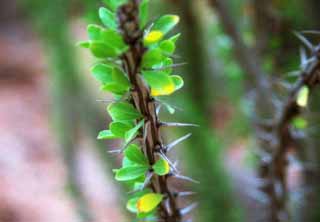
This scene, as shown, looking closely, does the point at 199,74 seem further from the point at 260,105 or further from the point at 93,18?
the point at 93,18

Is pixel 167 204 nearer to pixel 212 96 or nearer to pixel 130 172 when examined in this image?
pixel 130 172

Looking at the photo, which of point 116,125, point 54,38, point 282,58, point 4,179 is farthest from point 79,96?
point 4,179

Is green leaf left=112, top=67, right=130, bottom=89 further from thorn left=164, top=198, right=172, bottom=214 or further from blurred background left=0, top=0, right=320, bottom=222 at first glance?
blurred background left=0, top=0, right=320, bottom=222

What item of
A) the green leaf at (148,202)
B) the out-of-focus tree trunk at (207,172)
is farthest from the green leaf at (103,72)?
the out-of-focus tree trunk at (207,172)

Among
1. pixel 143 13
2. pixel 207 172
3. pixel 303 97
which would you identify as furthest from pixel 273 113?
pixel 143 13

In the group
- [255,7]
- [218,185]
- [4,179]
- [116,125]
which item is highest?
[116,125]

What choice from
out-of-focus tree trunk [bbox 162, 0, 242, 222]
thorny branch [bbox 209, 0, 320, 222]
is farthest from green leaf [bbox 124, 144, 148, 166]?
out-of-focus tree trunk [bbox 162, 0, 242, 222]

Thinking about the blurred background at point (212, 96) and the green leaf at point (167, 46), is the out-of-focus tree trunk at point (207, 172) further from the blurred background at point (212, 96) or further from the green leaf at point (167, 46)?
the green leaf at point (167, 46)
